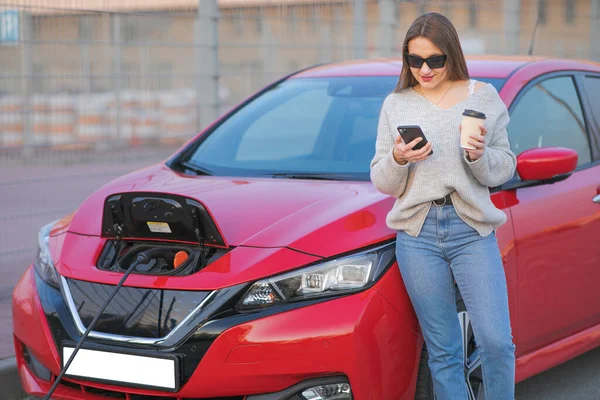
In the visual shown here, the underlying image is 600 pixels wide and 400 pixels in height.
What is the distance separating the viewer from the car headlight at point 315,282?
3455 millimetres

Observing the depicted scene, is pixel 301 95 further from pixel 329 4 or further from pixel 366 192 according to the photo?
pixel 329 4

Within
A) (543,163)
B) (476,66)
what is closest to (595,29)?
(476,66)

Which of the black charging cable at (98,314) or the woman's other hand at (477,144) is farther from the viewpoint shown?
the black charging cable at (98,314)

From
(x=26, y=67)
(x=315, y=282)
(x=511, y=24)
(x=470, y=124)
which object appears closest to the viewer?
(x=470, y=124)

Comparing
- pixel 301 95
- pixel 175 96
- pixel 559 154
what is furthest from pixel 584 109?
pixel 175 96

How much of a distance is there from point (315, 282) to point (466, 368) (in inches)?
30.6

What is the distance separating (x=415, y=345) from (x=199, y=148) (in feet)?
5.72

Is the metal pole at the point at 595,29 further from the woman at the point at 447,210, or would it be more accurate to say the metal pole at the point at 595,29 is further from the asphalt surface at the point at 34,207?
the woman at the point at 447,210

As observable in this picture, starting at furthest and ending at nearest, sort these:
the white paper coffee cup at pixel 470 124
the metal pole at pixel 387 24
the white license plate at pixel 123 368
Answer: the metal pole at pixel 387 24 < the white license plate at pixel 123 368 < the white paper coffee cup at pixel 470 124

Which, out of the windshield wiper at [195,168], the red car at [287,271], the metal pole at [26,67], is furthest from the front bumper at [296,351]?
the metal pole at [26,67]

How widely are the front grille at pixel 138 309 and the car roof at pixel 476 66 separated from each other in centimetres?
183

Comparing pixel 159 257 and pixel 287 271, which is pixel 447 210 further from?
pixel 159 257

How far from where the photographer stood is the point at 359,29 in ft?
31.2

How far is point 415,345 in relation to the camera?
11.9 feet
